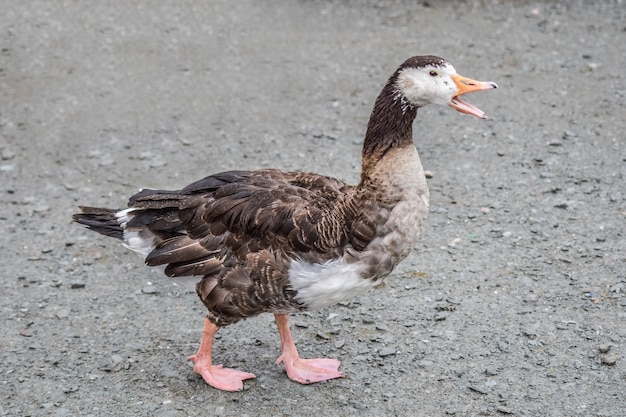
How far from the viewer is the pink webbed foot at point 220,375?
595cm

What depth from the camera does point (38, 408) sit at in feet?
18.9

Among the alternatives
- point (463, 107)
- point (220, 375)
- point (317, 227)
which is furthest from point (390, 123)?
point (220, 375)

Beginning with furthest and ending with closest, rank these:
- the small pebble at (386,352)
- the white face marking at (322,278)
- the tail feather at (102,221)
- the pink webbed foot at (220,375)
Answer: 1. the small pebble at (386,352)
2. the tail feather at (102,221)
3. the pink webbed foot at (220,375)
4. the white face marking at (322,278)

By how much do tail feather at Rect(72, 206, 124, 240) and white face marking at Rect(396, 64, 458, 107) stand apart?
2351 mm

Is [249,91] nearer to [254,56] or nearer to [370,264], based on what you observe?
[254,56]

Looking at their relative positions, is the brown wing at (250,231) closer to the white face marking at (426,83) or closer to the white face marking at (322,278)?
the white face marking at (322,278)

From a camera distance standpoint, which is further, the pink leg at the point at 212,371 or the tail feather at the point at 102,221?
the tail feather at the point at 102,221

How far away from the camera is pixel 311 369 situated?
6.12m

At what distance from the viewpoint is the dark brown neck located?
18.4 ft

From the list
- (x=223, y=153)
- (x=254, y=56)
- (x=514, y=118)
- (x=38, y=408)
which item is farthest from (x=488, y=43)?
(x=38, y=408)

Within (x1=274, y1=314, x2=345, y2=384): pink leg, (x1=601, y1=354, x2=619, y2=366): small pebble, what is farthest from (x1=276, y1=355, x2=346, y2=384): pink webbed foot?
(x1=601, y1=354, x2=619, y2=366): small pebble

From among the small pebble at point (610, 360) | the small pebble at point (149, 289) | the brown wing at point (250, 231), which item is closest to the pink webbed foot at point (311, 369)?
the brown wing at point (250, 231)

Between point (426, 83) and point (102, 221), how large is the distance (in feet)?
8.66

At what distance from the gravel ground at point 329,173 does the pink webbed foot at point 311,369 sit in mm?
127
